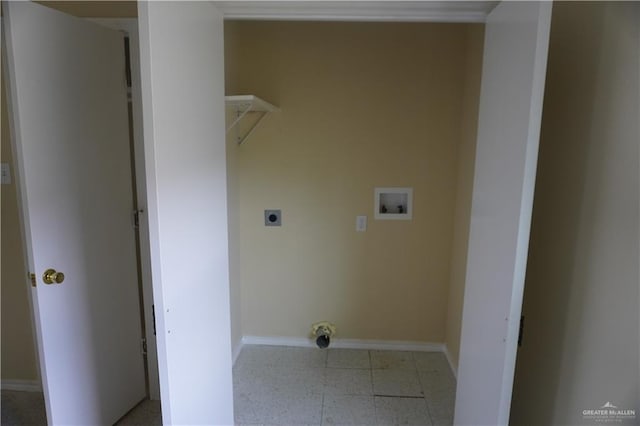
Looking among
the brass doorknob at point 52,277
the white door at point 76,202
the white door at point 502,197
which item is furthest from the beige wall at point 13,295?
the white door at point 502,197

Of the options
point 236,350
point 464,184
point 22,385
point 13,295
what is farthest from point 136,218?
point 464,184

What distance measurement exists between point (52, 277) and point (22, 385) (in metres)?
1.28

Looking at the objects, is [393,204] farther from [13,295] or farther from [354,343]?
[13,295]

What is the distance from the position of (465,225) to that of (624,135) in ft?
4.57

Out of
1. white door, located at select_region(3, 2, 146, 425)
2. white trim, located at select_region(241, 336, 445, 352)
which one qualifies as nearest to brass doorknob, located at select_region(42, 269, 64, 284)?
white door, located at select_region(3, 2, 146, 425)

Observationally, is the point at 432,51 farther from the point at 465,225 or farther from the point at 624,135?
the point at 624,135

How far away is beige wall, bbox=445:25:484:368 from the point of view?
2.12 m

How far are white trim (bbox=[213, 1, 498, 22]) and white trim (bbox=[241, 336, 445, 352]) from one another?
85.8 inches

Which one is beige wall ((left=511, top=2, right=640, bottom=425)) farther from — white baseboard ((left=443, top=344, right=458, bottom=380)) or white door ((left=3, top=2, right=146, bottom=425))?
white door ((left=3, top=2, right=146, bottom=425))

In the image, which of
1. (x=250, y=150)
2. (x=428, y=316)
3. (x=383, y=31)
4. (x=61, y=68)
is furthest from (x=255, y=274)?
(x=383, y=31)

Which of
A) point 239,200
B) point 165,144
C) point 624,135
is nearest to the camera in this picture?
point 624,135

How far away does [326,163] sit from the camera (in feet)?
8.20

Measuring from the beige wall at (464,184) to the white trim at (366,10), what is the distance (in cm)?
82

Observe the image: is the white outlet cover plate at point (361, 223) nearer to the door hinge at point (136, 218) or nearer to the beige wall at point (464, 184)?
the beige wall at point (464, 184)
